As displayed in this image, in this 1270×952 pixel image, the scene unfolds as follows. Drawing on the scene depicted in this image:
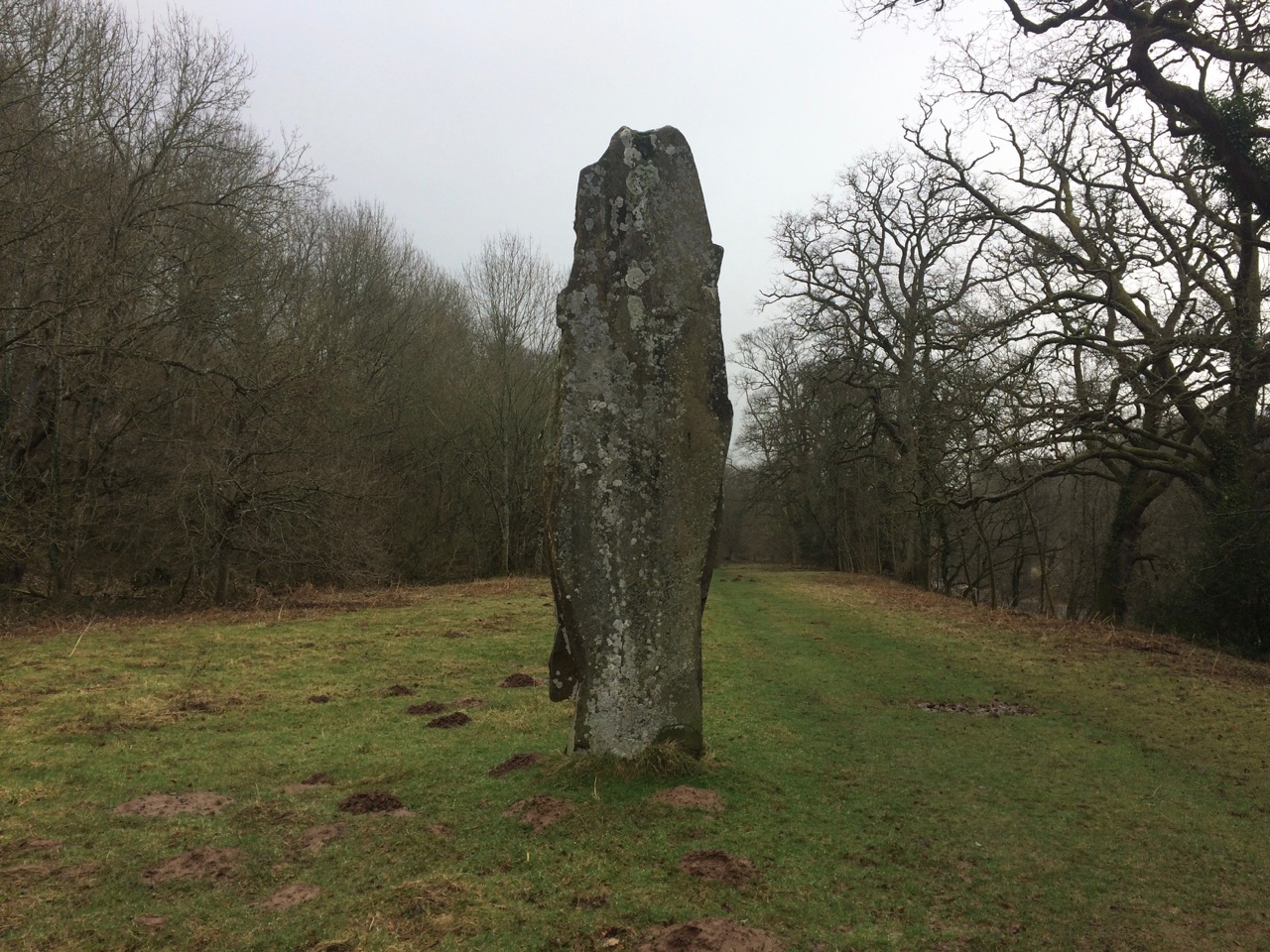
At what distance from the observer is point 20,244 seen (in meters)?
14.0

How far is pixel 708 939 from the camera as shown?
3.75 metres

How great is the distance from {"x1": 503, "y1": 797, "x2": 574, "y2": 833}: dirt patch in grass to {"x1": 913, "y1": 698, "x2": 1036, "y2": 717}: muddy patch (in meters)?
5.19

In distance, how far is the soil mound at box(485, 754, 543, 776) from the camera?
240 inches

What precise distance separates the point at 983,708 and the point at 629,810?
5.51 metres

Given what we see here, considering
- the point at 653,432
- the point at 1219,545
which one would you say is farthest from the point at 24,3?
the point at 1219,545

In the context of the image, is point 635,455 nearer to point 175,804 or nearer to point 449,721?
point 449,721

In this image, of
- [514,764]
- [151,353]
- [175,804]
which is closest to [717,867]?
[514,764]

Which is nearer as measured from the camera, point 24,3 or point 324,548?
point 24,3

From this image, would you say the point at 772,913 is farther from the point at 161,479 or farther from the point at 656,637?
the point at 161,479

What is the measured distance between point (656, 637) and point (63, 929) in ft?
11.9

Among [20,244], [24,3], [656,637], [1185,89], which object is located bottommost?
[656,637]

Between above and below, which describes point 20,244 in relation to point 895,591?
above

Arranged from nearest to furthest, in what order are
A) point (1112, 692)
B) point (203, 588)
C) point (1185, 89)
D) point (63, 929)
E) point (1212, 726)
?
point (63, 929) → point (1212, 726) → point (1112, 692) → point (1185, 89) → point (203, 588)

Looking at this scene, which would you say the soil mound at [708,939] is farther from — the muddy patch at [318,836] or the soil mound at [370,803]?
the soil mound at [370,803]
